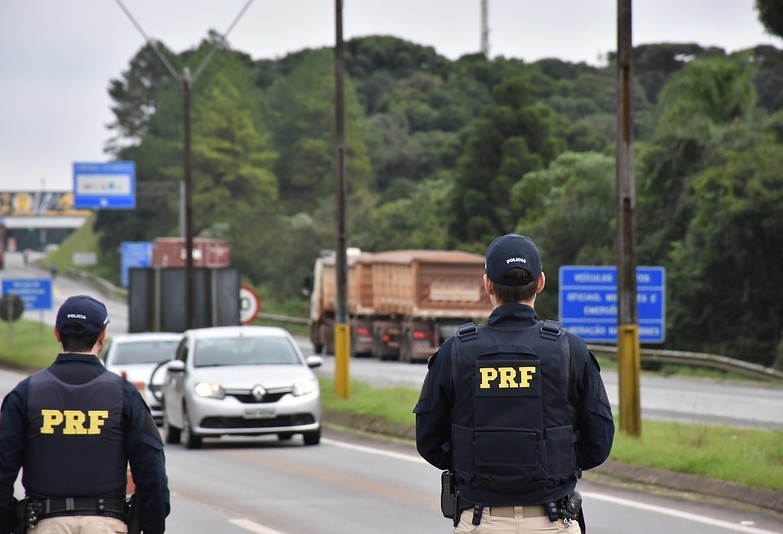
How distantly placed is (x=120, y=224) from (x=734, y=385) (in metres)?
94.9

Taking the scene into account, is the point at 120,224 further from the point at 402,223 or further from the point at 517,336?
the point at 517,336

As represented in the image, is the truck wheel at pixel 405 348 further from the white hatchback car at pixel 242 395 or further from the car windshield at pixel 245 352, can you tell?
the white hatchback car at pixel 242 395

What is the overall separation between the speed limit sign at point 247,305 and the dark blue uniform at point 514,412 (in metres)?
30.4

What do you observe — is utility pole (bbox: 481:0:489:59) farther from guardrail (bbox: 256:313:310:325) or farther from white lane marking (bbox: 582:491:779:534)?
white lane marking (bbox: 582:491:779:534)

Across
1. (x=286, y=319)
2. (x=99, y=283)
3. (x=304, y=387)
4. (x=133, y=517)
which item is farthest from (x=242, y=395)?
(x=99, y=283)

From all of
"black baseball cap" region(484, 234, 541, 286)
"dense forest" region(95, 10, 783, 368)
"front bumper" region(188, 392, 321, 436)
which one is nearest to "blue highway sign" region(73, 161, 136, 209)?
"dense forest" region(95, 10, 783, 368)

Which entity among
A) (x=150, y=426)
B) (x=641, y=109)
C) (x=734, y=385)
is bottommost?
(x=734, y=385)

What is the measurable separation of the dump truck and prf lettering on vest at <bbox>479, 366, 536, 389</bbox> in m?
41.0

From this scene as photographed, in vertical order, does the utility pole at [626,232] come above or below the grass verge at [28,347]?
above

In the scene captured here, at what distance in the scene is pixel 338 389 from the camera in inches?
1075

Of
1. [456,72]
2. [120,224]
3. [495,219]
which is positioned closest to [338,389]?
[495,219]

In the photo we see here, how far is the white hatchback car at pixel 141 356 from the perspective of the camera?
27192 mm

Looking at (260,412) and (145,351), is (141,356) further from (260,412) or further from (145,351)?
(260,412)

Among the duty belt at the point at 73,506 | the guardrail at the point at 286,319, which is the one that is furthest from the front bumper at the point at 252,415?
the guardrail at the point at 286,319
